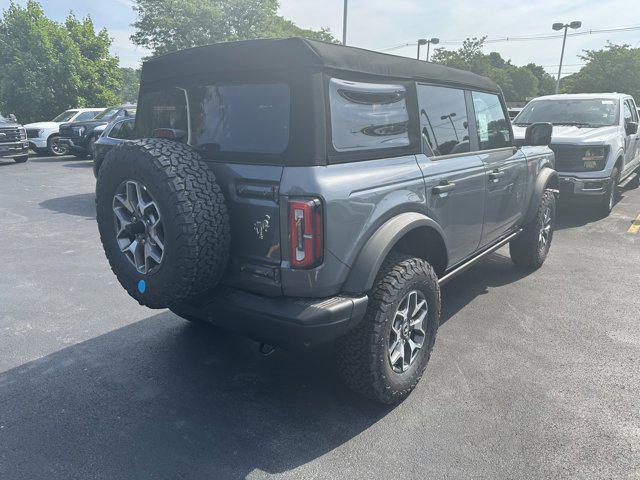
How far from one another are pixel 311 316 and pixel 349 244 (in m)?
0.43

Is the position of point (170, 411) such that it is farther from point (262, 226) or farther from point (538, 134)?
point (538, 134)

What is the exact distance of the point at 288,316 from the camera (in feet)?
7.74

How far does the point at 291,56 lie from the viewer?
2381 millimetres

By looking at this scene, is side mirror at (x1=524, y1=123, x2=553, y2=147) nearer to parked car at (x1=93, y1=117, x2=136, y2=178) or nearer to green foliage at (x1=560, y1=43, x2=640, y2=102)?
parked car at (x1=93, y1=117, x2=136, y2=178)

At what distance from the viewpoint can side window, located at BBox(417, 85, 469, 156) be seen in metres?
3.17

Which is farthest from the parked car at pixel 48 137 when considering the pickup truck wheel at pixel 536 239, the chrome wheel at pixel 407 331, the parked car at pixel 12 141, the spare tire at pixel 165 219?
the chrome wheel at pixel 407 331

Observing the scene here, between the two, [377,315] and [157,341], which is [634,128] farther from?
[157,341]

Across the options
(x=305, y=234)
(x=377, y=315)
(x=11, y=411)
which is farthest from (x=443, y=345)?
(x=11, y=411)

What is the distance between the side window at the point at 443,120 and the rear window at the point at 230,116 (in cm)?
109

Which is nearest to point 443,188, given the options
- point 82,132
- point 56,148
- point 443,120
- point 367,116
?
point 443,120

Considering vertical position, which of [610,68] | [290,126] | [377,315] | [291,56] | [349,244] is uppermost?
[610,68]

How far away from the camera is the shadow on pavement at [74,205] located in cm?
833

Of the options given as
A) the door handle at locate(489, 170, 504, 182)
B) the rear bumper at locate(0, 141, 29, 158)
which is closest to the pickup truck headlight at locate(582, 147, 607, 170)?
the door handle at locate(489, 170, 504, 182)

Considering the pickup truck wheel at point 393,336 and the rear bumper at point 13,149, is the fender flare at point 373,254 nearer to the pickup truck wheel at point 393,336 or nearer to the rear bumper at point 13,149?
the pickup truck wheel at point 393,336
